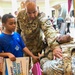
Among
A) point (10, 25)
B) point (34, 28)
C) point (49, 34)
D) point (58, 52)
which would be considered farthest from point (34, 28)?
point (58, 52)

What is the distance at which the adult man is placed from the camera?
174 centimetres

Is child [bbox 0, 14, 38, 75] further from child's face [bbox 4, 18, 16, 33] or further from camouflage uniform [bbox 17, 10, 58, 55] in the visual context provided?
camouflage uniform [bbox 17, 10, 58, 55]

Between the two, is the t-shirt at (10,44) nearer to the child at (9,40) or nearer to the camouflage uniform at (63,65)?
the child at (9,40)

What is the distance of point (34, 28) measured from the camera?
193 cm

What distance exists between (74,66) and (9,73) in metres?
0.51

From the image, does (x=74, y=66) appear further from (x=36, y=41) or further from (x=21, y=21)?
(x=21, y=21)

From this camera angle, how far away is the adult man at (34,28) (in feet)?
5.70

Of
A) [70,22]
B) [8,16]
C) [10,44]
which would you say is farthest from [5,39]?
[70,22]

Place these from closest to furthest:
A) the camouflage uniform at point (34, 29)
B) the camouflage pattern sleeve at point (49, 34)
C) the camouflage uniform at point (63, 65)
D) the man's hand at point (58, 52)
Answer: the camouflage uniform at point (63, 65) → the man's hand at point (58, 52) → the camouflage pattern sleeve at point (49, 34) → the camouflage uniform at point (34, 29)

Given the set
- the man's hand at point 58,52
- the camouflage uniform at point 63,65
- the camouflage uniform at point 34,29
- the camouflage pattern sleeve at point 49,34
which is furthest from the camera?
the camouflage uniform at point 34,29

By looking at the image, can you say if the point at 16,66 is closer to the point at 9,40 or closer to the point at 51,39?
the point at 9,40

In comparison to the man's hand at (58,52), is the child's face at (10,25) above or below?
above

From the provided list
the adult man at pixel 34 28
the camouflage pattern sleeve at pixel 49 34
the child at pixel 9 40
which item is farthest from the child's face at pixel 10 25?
the camouflage pattern sleeve at pixel 49 34

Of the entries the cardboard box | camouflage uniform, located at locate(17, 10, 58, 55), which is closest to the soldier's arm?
camouflage uniform, located at locate(17, 10, 58, 55)
